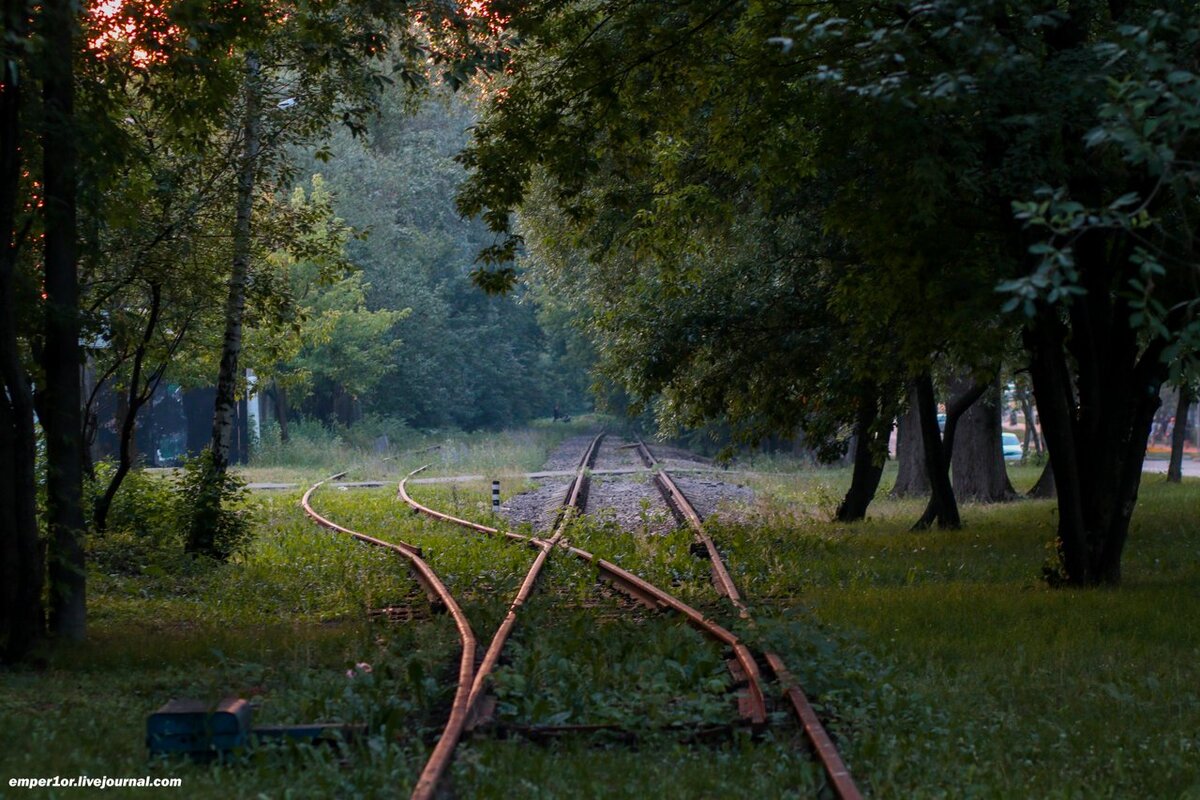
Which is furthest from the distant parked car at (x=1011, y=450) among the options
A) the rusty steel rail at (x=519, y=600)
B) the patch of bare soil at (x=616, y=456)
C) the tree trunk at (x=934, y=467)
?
the tree trunk at (x=934, y=467)

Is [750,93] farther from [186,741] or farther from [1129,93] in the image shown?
[186,741]

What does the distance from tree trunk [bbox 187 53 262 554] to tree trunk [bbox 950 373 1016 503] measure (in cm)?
1524

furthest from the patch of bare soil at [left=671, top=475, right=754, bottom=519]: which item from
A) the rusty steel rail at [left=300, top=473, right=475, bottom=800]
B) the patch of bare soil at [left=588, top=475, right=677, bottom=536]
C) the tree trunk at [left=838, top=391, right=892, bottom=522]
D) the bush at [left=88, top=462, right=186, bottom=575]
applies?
the bush at [left=88, top=462, right=186, bottom=575]

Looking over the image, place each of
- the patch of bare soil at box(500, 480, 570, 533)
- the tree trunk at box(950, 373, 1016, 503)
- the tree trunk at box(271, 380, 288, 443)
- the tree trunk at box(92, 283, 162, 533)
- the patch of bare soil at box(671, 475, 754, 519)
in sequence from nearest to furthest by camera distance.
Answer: the tree trunk at box(92, 283, 162, 533), the patch of bare soil at box(500, 480, 570, 533), the patch of bare soil at box(671, 475, 754, 519), the tree trunk at box(950, 373, 1016, 503), the tree trunk at box(271, 380, 288, 443)

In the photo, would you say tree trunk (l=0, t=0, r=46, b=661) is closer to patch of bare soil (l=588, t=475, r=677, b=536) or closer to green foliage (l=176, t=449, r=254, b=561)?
green foliage (l=176, t=449, r=254, b=561)

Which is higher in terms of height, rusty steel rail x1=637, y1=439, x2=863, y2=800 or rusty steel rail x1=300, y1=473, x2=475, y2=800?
rusty steel rail x1=300, y1=473, x2=475, y2=800

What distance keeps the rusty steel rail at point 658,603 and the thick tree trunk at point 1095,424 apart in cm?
394

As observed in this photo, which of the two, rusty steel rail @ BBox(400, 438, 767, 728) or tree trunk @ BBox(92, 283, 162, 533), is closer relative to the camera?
rusty steel rail @ BBox(400, 438, 767, 728)

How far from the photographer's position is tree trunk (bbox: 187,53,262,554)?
15.8 metres

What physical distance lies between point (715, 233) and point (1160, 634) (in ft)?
35.5

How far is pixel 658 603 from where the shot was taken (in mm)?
11883

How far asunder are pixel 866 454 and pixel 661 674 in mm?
13621

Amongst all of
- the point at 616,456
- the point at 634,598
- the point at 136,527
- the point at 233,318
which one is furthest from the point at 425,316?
the point at 634,598

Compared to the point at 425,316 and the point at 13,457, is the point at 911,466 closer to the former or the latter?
the point at 13,457
